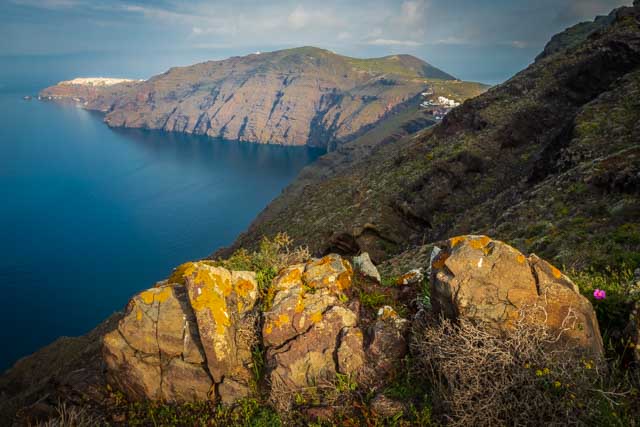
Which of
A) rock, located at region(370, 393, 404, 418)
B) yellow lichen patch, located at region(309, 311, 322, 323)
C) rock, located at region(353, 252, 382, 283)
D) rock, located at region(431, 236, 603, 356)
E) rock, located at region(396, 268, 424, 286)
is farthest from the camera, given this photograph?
rock, located at region(353, 252, 382, 283)

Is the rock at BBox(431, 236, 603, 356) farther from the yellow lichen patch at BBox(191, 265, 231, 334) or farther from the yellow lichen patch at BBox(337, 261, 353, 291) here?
the yellow lichen patch at BBox(191, 265, 231, 334)

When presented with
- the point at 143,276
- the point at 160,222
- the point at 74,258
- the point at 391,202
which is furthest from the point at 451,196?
the point at 160,222

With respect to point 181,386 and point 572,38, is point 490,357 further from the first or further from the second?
point 572,38

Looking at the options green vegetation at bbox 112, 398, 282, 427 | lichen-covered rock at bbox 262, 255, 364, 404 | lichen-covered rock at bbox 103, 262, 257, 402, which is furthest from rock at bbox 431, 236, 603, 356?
lichen-covered rock at bbox 103, 262, 257, 402

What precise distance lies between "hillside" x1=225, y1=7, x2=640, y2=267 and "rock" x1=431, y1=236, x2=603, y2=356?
5.84m

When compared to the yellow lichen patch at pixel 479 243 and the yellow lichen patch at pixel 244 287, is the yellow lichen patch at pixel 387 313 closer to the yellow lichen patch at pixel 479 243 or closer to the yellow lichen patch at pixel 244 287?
the yellow lichen patch at pixel 479 243

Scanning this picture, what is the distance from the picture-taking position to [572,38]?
91312 mm

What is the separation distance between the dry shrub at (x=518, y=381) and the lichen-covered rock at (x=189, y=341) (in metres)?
4.90

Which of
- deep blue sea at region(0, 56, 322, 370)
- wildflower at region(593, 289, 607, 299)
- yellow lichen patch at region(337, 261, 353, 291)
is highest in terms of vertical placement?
wildflower at region(593, 289, 607, 299)

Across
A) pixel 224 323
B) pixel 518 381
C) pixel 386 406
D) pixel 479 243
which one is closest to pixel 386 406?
pixel 386 406

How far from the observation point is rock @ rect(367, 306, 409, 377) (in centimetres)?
814

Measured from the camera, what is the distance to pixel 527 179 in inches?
1017

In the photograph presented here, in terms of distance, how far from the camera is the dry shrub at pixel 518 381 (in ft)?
19.8

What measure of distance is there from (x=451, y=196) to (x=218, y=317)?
27622 millimetres
